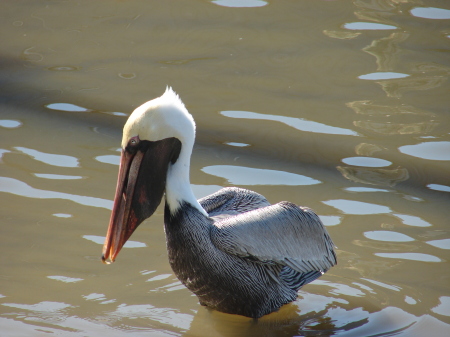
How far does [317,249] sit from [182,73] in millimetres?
3548

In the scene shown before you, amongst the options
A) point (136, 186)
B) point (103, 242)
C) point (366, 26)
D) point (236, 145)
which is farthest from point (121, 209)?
point (366, 26)

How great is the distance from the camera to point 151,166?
3518 mm

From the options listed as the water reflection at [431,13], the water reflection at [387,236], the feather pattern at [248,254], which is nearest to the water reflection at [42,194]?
the feather pattern at [248,254]

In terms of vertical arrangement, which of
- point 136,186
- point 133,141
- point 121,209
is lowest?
point 121,209

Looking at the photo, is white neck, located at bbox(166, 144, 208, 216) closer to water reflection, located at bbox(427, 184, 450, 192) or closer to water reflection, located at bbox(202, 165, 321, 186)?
water reflection, located at bbox(202, 165, 321, 186)

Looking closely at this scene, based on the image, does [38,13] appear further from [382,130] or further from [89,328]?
[89,328]

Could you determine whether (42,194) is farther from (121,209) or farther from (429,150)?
(429,150)

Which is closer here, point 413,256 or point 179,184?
point 179,184

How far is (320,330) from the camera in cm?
374

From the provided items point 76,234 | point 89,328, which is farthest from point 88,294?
point 76,234

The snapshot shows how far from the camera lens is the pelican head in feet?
11.4

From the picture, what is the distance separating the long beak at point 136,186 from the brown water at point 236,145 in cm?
51

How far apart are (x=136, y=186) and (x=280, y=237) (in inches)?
31.4

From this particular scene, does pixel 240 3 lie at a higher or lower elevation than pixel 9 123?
higher
